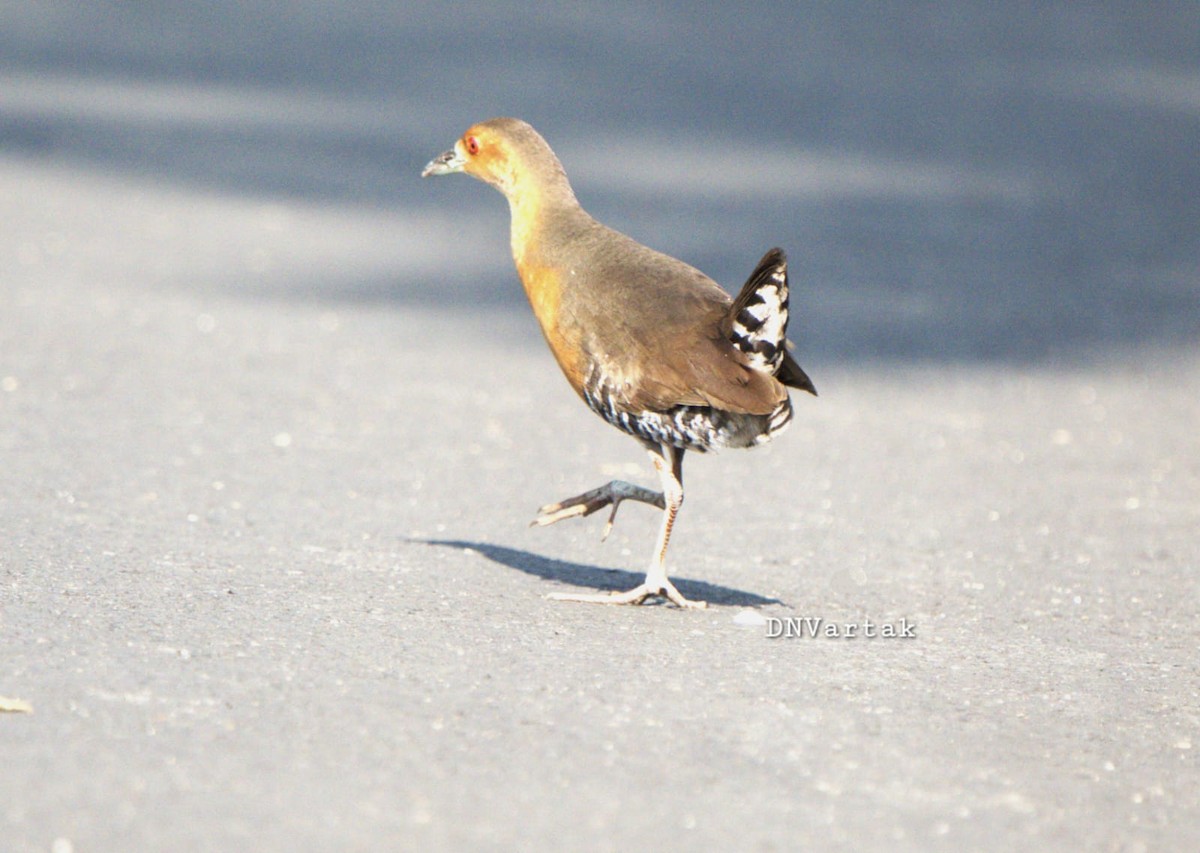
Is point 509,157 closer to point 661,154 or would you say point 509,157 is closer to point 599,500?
point 599,500

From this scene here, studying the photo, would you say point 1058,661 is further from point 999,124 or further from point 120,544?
point 999,124

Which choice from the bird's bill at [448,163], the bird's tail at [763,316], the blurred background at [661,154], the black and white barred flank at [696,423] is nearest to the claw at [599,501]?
the black and white barred flank at [696,423]

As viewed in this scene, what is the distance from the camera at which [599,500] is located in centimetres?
589

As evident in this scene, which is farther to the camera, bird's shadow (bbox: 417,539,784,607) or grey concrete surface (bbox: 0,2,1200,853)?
bird's shadow (bbox: 417,539,784,607)

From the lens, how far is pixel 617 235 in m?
5.83

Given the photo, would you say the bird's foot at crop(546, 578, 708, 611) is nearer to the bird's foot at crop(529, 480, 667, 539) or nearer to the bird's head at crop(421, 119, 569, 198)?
the bird's foot at crop(529, 480, 667, 539)

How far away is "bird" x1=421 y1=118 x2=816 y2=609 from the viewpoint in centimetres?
525

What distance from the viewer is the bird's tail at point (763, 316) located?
5.05 meters

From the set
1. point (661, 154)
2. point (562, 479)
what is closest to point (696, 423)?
point (562, 479)

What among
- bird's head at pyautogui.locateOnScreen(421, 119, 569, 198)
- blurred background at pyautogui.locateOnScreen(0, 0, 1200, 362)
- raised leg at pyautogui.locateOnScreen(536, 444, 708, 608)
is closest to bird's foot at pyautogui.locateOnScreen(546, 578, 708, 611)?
raised leg at pyautogui.locateOnScreen(536, 444, 708, 608)

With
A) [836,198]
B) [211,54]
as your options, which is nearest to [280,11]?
[211,54]

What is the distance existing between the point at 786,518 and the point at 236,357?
3.04 metres

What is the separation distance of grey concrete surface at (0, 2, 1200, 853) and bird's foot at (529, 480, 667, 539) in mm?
213

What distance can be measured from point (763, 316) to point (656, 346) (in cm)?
35
